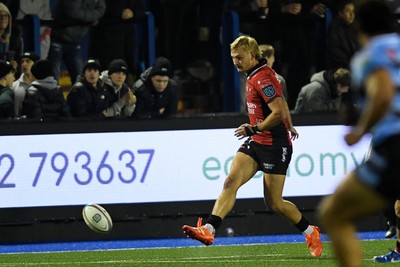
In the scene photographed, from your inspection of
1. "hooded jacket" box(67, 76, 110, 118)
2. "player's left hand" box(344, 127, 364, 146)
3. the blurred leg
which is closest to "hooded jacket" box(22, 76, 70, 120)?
"hooded jacket" box(67, 76, 110, 118)

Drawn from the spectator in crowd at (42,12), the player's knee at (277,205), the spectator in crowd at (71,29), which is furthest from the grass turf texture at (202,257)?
the spectator in crowd at (42,12)

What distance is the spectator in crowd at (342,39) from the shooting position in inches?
734

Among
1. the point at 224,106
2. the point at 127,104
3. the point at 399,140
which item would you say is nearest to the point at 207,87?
the point at 224,106

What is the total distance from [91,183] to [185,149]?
1.27 metres

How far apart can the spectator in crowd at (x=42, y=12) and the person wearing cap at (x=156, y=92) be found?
8.52 feet

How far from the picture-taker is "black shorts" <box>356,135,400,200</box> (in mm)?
7840

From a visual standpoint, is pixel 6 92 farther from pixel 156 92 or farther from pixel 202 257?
pixel 202 257

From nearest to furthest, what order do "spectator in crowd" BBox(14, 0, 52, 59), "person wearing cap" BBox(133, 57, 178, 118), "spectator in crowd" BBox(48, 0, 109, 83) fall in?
"person wearing cap" BBox(133, 57, 178, 118) < "spectator in crowd" BBox(48, 0, 109, 83) < "spectator in crowd" BBox(14, 0, 52, 59)

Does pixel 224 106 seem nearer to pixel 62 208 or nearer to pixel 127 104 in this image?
pixel 127 104

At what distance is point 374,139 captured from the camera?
7.96 meters

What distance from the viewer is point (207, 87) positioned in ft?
66.0

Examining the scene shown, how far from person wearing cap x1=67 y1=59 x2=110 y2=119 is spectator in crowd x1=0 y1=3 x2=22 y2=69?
116 cm

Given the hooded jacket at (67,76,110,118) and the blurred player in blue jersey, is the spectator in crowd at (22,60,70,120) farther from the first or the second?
the blurred player in blue jersey

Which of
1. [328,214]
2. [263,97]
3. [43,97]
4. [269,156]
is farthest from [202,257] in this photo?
[328,214]
